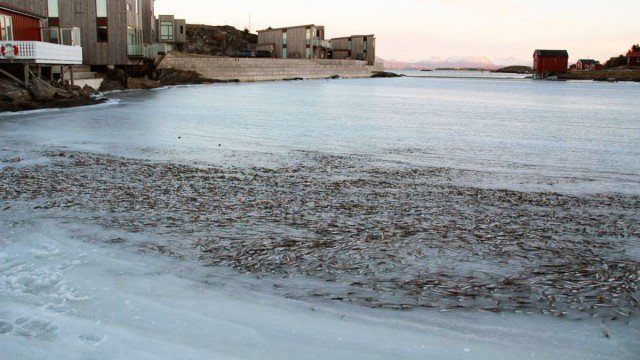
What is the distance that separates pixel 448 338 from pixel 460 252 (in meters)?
2.45

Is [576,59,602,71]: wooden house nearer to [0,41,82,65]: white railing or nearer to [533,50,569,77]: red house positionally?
[533,50,569,77]: red house

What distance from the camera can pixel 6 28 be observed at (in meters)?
33.8

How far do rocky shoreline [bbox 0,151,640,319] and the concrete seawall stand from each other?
63177 mm

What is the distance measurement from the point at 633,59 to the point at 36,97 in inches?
5560

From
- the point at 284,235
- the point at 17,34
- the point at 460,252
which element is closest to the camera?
the point at 460,252

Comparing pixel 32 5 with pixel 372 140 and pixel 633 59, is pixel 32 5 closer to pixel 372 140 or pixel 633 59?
pixel 372 140

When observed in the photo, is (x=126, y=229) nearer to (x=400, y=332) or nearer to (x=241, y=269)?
(x=241, y=269)

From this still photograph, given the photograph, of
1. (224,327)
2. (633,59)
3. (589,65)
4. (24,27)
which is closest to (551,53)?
(633,59)

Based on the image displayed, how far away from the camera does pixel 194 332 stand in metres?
4.84

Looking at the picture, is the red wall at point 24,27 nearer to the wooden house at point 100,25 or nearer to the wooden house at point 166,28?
the wooden house at point 100,25

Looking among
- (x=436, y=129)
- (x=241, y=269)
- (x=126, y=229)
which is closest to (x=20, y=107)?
(x=436, y=129)

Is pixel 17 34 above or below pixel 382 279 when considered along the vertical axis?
above

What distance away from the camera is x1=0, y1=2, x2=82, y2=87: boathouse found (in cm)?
2991

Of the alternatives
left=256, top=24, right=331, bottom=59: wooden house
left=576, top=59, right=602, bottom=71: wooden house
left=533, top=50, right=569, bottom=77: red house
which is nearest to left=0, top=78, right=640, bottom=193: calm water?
left=256, top=24, right=331, bottom=59: wooden house
